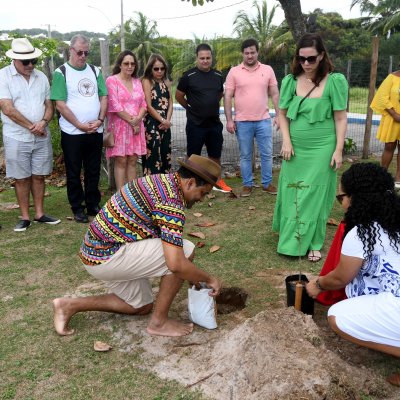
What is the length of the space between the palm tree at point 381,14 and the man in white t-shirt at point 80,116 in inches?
1133

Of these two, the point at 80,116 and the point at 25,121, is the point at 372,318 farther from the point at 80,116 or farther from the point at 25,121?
the point at 25,121

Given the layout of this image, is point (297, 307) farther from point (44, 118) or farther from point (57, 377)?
point (44, 118)

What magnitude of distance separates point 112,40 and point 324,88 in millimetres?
48804

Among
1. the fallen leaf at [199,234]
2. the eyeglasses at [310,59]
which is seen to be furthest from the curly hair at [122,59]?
the eyeglasses at [310,59]

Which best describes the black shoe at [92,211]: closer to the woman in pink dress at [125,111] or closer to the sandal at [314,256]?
the woman in pink dress at [125,111]

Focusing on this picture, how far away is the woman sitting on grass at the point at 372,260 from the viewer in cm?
267

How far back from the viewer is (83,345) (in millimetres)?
3145

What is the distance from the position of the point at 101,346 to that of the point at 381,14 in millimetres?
36281

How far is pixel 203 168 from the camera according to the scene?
2.93 meters

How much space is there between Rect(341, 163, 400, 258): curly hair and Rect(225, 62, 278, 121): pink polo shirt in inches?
137

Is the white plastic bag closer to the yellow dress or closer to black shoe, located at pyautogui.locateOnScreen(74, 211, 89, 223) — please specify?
black shoe, located at pyautogui.locateOnScreen(74, 211, 89, 223)

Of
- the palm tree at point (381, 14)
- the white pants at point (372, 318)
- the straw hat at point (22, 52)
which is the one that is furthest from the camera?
the palm tree at point (381, 14)

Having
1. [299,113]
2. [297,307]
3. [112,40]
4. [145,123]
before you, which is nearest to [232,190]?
[145,123]

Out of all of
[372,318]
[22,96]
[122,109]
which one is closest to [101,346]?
[372,318]
